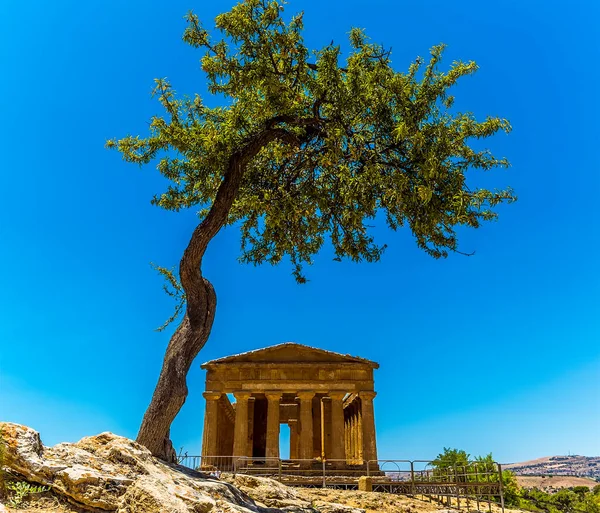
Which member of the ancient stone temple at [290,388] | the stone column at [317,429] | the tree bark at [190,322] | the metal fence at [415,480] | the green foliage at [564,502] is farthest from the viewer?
the green foliage at [564,502]

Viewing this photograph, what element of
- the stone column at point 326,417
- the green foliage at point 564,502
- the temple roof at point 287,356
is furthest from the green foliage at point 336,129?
the green foliage at point 564,502

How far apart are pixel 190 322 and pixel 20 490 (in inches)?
181

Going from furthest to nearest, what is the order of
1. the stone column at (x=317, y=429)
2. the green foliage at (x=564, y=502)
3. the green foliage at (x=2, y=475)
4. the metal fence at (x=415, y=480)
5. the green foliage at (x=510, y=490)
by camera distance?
the green foliage at (x=564, y=502) → the stone column at (x=317, y=429) → the green foliage at (x=510, y=490) → the metal fence at (x=415, y=480) → the green foliage at (x=2, y=475)

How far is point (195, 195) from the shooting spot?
1337cm

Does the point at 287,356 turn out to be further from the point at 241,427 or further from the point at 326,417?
the point at 326,417

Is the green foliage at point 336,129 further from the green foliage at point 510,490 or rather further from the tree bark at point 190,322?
the green foliage at point 510,490

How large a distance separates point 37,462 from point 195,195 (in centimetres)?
846

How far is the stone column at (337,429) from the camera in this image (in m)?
29.9

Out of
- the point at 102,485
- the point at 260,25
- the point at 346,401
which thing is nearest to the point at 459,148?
the point at 260,25

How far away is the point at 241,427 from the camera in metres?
30.9

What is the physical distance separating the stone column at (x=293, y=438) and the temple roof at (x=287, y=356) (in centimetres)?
1135

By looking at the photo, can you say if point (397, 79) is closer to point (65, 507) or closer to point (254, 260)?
point (254, 260)

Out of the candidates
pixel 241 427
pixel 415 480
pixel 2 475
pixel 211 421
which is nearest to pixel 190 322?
pixel 2 475

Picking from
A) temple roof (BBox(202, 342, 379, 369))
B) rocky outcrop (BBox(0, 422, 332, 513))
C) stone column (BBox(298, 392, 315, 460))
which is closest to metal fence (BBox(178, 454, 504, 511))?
stone column (BBox(298, 392, 315, 460))
